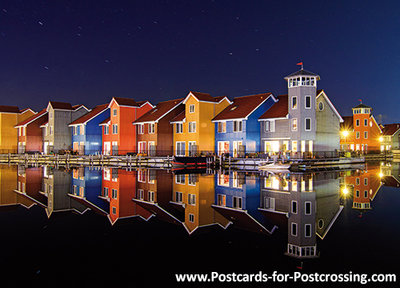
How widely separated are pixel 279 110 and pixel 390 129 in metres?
64.7

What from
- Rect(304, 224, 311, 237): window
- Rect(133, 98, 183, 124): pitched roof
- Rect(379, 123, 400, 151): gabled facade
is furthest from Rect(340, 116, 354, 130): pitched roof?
Rect(304, 224, 311, 237): window

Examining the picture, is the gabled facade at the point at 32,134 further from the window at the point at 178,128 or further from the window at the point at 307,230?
the window at the point at 307,230

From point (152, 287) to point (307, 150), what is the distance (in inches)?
1649

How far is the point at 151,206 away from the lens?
19422mm

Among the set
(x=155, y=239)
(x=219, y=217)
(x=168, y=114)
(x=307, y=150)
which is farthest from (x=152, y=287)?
(x=168, y=114)

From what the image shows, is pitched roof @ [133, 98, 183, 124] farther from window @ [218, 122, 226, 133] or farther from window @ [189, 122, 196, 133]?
window @ [218, 122, 226, 133]

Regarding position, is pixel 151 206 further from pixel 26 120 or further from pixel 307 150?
pixel 26 120

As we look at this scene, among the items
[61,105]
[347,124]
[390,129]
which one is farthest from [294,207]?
[390,129]

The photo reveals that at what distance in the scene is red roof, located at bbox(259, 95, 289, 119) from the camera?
4950cm

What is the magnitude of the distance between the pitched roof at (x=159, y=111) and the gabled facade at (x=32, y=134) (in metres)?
27.2

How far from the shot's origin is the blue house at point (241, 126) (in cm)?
5047

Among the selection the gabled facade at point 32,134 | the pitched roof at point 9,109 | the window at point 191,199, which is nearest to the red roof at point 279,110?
the window at point 191,199

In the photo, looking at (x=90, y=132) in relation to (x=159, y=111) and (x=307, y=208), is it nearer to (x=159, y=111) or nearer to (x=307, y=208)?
(x=159, y=111)

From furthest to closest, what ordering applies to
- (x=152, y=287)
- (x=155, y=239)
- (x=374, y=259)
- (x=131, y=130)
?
(x=131, y=130) → (x=155, y=239) → (x=374, y=259) → (x=152, y=287)
